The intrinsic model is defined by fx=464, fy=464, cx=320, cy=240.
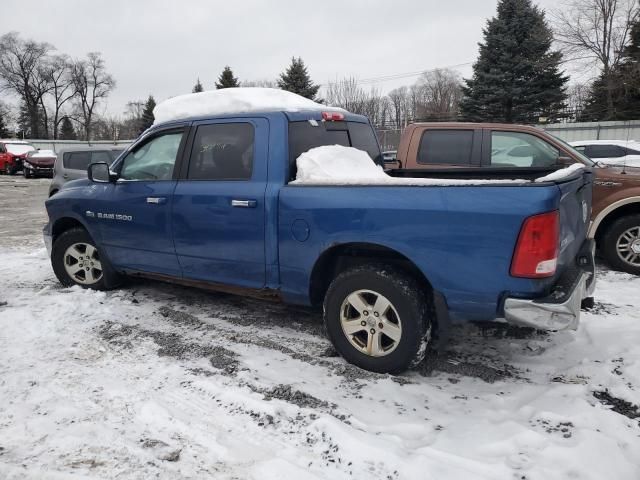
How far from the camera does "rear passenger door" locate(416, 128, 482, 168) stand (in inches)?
234

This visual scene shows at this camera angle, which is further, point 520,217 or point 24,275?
point 24,275

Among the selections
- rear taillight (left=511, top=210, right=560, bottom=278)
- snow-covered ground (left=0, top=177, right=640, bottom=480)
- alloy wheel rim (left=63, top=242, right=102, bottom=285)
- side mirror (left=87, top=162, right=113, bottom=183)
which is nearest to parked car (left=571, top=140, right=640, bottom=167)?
snow-covered ground (left=0, top=177, right=640, bottom=480)

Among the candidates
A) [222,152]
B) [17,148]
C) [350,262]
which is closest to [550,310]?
[350,262]

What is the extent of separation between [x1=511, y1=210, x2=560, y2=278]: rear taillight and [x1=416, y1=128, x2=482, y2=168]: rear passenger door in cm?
342

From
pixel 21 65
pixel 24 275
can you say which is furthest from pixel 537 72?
pixel 21 65

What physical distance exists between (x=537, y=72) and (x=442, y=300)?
1225 inches

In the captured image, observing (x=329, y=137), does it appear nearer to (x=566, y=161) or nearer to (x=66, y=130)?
(x=566, y=161)

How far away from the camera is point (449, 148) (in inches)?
237

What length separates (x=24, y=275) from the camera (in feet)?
19.4

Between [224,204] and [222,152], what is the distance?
0.49 m

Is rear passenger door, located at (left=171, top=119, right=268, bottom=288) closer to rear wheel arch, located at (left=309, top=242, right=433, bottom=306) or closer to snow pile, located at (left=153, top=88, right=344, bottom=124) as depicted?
snow pile, located at (left=153, top=88, right=344, bottom=124)

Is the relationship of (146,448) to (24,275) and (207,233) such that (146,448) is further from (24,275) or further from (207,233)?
(24,275)

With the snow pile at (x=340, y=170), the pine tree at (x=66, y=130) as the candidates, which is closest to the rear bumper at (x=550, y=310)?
the snow pile at (x=340, y=170)

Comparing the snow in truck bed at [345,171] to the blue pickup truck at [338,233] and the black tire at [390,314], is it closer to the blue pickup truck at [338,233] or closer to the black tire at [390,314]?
the blue pickup truck at [338,233]
